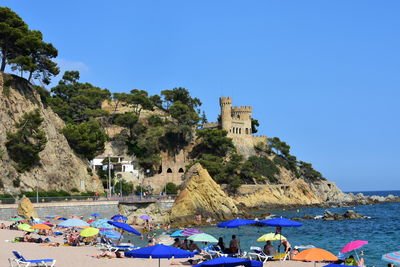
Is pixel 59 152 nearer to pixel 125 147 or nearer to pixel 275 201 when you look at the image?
pixel 125 147

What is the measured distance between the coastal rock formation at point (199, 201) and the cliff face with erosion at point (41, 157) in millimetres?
13881

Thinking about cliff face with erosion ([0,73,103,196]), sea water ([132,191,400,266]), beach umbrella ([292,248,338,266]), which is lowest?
sea water ([132,191,400,266])

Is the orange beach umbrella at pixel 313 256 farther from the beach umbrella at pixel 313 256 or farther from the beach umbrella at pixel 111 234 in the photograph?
the beach umbrella at pixel 111 234

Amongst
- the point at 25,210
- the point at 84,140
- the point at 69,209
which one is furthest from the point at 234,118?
the point at 25,210

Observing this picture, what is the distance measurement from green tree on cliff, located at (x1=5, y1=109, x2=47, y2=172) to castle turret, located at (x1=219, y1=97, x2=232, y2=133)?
4604 cm

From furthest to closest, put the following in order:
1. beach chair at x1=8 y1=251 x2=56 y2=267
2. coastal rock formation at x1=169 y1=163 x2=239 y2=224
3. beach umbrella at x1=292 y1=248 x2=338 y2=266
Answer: coastal rock formation at x1=169 y1=163 x2=239 y2=224 < beach chair at x1=8 y1=251 x2=56 y2=267 < beach umbrella at x1=292 y1=248 x2=338 y2=266

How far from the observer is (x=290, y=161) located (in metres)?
97.9

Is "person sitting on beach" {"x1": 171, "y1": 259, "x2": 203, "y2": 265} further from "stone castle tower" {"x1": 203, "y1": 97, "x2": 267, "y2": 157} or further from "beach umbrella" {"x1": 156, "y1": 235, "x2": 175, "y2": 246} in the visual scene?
"stone castle tower" {"x1": 203, "y1": 97, "x2": 267, "y2": 157}

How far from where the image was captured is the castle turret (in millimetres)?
93875

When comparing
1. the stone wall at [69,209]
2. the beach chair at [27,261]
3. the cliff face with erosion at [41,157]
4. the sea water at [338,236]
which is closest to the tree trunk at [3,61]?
the cliff face with erosion at [41,157]

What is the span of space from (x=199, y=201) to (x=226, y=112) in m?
48.6

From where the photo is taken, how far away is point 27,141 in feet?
169

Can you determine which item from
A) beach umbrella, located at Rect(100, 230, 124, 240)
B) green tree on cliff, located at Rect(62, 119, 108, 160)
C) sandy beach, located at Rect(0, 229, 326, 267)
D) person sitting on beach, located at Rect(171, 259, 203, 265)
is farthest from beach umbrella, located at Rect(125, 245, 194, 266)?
green tree on cliff, located at Rect(62, 119, 108, 160)

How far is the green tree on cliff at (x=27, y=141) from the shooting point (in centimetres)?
4947
